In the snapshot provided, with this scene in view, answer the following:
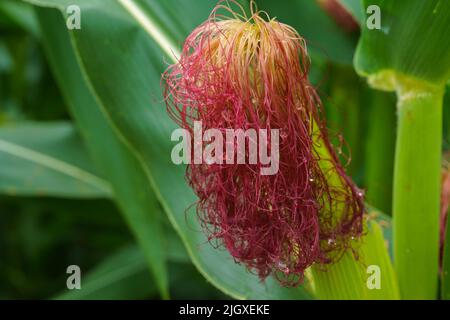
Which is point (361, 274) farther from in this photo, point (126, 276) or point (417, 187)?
point (126, 276)

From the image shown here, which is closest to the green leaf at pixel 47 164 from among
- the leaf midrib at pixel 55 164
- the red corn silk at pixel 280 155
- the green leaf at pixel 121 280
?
the leaf midrib at pixel 55 164

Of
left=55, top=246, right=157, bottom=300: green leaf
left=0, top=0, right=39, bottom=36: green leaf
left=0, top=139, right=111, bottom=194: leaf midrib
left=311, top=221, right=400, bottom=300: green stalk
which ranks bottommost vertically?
left=311, top=221, right=400, bottom=300: green stalk

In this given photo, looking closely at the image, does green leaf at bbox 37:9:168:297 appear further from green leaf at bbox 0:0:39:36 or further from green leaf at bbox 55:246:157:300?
green leaf at bbox 0:0:39:36

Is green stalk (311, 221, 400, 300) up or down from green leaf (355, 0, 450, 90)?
down

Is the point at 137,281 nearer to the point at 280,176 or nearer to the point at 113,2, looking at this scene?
the point at 113,2

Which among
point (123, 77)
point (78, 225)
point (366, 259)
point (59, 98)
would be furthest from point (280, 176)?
point (59, 98)

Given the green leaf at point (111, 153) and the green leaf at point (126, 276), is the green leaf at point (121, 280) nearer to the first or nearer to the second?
the green leaf at point (126, 276)

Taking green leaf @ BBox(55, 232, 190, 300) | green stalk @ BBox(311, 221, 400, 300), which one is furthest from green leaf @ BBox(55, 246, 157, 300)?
green stalk @ BBox(311, 221, 400, 300)

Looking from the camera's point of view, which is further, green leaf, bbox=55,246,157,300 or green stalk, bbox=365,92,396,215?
green leaf, bbox=55,246,157,300
